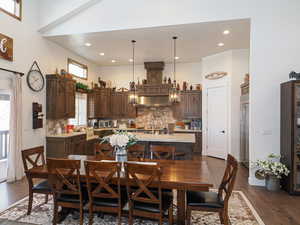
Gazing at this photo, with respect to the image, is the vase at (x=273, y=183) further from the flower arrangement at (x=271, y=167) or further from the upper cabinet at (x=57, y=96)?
the upper cabinet at (x=57, y=96)

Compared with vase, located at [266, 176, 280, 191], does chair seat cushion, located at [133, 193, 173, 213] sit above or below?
above

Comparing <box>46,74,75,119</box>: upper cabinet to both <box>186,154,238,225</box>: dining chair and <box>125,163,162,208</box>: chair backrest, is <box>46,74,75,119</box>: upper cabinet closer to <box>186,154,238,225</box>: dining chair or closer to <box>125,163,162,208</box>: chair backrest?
<box>125,163,162,208</box>: chair backrest

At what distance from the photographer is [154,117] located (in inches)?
317

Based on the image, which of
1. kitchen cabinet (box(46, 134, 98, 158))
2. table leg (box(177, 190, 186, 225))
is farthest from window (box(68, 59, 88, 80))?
table leg (box(177, 190, 186, 225))

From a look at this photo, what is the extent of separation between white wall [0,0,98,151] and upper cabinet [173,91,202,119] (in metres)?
4.57

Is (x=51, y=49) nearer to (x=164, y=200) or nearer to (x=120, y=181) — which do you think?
(x=120, y=181)

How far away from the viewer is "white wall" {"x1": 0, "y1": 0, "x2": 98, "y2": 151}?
14.1 feet

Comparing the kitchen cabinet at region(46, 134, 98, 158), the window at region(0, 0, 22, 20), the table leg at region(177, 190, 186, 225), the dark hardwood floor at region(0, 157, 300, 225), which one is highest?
the window at region(0, 0, 22, 20)

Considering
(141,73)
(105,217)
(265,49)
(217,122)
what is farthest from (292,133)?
(141,73)

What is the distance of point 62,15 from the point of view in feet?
15.9

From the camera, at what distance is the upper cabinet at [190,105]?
7316mm

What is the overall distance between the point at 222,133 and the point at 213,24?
358cm

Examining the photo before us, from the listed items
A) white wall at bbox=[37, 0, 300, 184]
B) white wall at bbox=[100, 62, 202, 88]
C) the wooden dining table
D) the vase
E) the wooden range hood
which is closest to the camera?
the wooden dining table

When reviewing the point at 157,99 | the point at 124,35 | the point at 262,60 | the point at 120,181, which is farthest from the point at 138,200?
the point at 157,99
